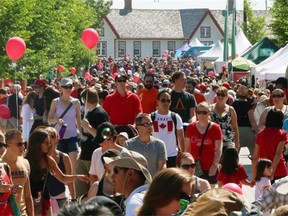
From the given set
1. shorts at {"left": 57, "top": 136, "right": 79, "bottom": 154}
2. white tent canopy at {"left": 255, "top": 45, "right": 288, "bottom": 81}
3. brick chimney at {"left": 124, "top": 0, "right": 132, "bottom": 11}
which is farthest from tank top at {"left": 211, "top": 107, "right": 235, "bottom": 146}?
brick chimney at {"left": 124, "top": 0, "right": 132, "bottom": 11}

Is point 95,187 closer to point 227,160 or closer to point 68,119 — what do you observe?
point 227,160

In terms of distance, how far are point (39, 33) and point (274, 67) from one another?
17993mm

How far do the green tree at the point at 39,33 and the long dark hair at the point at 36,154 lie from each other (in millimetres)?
24166

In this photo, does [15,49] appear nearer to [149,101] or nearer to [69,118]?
[149,101]

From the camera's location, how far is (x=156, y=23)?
429ft

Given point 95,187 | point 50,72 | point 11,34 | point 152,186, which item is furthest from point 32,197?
point 50,72

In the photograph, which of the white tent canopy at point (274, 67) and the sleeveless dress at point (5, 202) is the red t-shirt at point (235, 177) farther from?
the white tent canopy at point (274, 67)

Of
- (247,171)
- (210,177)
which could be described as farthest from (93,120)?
(247,171)

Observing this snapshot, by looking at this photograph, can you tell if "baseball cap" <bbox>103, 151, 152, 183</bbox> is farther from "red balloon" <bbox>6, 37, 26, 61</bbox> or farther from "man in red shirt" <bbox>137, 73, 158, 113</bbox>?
"red balloon" <bbox>6, 37, 26, 61</bbox>

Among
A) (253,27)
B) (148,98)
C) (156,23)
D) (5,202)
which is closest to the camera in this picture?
(5,202)

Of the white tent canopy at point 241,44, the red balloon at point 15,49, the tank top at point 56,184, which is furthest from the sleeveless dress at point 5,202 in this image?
the white tent canopy at point 241,44

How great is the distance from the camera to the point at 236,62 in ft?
125

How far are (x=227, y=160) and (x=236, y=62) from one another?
27016mm

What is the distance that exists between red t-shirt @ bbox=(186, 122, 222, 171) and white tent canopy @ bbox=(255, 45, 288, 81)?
1498 cm
